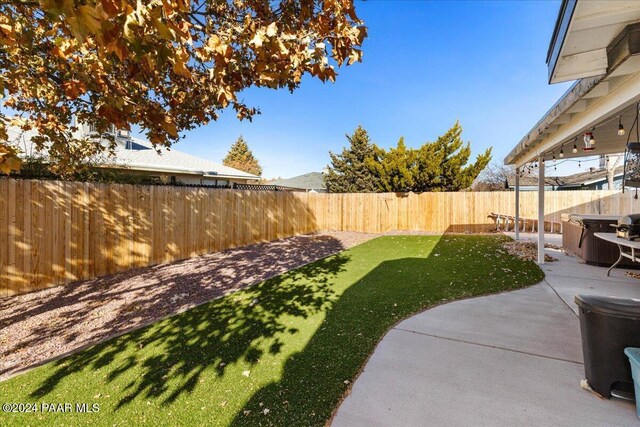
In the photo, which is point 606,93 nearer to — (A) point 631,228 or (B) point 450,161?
(A) point 631,228

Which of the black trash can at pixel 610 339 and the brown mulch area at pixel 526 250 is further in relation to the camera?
the brown mulch area at pixel 526 250

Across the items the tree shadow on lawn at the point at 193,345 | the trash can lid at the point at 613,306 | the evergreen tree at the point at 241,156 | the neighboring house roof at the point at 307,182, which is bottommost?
the tree shadow on lawn at the point at 193,345

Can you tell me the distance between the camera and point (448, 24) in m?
9.41

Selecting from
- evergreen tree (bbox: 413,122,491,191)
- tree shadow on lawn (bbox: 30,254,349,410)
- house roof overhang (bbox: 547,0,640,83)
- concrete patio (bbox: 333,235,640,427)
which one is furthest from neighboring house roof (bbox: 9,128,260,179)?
house roof overhang (bbox: 547,0,640,83)

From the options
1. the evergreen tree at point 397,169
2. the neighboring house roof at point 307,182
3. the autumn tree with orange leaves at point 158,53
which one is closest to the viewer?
the autumn tree with orange leaves at point 158,53

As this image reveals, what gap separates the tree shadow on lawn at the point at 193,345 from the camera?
2791 millimetres

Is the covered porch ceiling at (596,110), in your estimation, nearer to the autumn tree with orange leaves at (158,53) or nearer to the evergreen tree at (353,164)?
the autumn tree with orange leaves at (158,53)

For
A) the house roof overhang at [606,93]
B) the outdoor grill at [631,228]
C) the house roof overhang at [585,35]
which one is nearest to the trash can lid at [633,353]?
the house roof overhang at [606,93]

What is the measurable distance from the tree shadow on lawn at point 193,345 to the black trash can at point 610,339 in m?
2.80

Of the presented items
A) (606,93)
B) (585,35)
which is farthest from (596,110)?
(585,35)

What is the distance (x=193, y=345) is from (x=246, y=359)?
0.76 metres

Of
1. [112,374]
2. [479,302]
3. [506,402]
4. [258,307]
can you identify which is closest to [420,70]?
[479,302]

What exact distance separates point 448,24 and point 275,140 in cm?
1731

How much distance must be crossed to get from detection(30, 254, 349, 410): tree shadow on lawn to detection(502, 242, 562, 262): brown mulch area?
5563 mm
